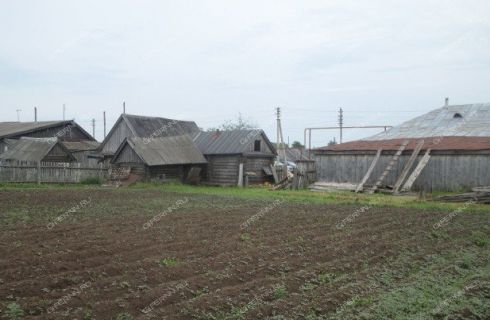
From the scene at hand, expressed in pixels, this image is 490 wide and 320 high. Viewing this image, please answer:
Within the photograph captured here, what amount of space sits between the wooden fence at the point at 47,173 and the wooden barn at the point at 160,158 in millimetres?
2041

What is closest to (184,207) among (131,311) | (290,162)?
(131,311)

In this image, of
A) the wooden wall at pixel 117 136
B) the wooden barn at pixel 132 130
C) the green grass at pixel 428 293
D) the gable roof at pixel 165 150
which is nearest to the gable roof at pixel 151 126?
the wooden barn at pixel 132 130

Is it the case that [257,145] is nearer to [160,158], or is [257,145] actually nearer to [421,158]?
[160,158]

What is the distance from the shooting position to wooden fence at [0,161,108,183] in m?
29.2

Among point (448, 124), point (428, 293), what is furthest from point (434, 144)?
point (428, 293)

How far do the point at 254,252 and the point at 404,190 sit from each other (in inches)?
688

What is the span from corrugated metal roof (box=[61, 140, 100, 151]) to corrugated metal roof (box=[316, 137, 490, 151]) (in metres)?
25.1

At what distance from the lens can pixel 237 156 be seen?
34781 mm

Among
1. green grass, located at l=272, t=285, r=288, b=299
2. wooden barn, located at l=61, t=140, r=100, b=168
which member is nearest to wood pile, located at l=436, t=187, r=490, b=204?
green grass, located at l=272, t=285, r=288, b=299

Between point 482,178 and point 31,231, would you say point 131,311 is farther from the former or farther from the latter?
point 482,178

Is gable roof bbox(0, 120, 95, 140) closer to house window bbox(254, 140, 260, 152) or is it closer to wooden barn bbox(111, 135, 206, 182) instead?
wooden barn bbox(111, 135, 206, 182)

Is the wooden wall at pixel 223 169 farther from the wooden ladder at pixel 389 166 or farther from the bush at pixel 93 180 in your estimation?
the wooden ladder at pixel 389 166

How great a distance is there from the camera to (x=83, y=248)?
997 centimetres

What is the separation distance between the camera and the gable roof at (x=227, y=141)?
35062 mm
